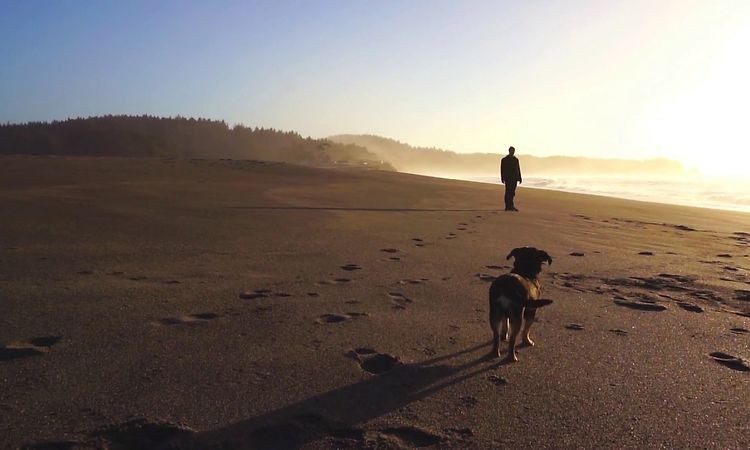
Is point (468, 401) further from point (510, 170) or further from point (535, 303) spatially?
point (510, 170)

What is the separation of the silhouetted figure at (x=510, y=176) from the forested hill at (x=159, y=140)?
2499 cm

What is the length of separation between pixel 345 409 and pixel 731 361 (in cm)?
253

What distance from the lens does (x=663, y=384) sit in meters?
3.22

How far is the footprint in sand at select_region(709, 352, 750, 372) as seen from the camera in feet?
11.4

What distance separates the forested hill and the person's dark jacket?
25.0 meters

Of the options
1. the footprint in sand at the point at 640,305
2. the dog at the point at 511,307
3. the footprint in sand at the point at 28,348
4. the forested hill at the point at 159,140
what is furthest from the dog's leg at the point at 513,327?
the forested hill at the point at 159,140

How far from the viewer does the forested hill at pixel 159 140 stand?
135 feet

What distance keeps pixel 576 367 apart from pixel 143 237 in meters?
5.27

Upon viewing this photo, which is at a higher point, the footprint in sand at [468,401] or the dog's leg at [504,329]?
the dog's leg at [504,329]

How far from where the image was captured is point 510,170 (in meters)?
13.1

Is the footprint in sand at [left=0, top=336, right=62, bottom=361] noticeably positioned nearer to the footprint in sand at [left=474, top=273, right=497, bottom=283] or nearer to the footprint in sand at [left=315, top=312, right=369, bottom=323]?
the footprint in sand at [left=315, top=312, right=369, bottom=323]

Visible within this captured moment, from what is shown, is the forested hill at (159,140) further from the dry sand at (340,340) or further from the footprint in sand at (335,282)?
the footprint in sand at (335,282)

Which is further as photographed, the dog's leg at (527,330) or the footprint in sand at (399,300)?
the footprint in sand at (399,300)

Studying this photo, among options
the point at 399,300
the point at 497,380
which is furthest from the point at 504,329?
the point at 399,300
